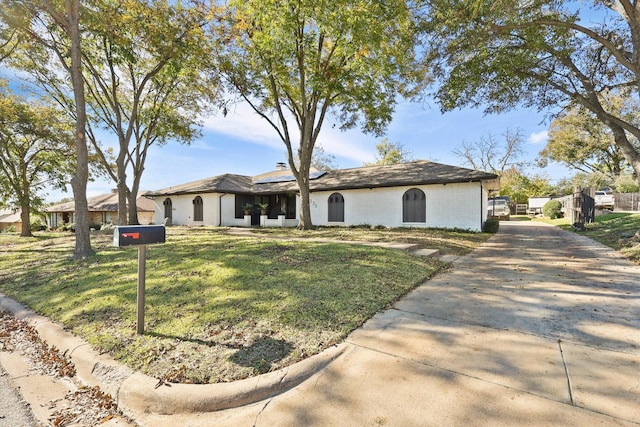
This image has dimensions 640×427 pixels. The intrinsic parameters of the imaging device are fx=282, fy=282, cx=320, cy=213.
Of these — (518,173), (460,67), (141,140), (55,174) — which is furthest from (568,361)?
(518,173)

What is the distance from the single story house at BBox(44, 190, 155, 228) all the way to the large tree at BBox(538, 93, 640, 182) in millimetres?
41916

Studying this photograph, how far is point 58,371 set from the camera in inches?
116

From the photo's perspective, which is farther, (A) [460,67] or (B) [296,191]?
(B) [296,191]

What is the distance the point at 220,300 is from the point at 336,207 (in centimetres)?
1380

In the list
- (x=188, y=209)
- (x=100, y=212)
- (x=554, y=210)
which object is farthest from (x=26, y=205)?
(x=554, y=210)

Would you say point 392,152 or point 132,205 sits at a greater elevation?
point 392,152

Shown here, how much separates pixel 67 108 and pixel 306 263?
56.2 feet

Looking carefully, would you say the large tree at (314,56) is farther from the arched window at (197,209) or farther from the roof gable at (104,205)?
the roof gable at (104,205)

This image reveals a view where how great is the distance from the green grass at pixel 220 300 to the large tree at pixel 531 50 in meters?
6.48

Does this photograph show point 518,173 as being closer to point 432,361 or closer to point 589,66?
point 589,66

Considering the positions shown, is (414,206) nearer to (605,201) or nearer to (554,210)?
(554,210)

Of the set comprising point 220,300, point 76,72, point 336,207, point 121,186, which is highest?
point 76,72

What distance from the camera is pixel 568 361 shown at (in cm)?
255

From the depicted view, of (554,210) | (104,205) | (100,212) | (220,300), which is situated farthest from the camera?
(100,212)
